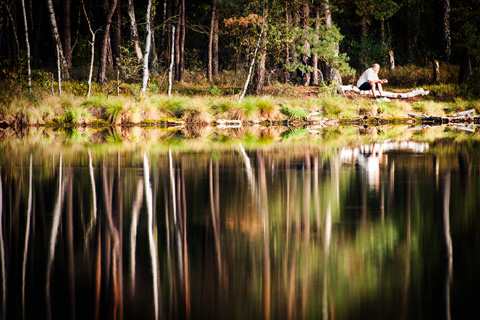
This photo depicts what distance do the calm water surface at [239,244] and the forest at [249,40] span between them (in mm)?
19056

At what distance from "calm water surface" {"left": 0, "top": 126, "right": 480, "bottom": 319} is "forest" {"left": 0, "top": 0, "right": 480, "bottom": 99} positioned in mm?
19056

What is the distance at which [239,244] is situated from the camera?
656cm

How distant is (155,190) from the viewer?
10.1m

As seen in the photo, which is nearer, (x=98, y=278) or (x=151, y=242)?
(x=98, y=278)

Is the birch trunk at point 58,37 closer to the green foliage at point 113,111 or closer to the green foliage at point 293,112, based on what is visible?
the green foliage at point 113,111

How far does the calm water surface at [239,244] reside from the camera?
494cm

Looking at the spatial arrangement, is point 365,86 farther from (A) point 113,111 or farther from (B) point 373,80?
(A) point 113,111

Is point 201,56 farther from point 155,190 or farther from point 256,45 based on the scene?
point 155,190

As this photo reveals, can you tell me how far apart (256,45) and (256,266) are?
2615 centimetres

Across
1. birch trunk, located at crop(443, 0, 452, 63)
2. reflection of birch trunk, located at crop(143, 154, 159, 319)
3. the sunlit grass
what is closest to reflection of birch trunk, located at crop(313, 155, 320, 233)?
reflection of birch trunk, located at crop(143, 154, 159, 319)

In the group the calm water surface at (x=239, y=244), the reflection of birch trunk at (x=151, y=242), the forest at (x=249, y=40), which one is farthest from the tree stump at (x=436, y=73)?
the reflection of birch trunk at (x=151, y=242)

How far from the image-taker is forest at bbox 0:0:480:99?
31172 millimetres

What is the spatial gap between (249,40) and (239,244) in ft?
87.1

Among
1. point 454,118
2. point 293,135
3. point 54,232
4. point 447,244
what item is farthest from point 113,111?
point 447,244
